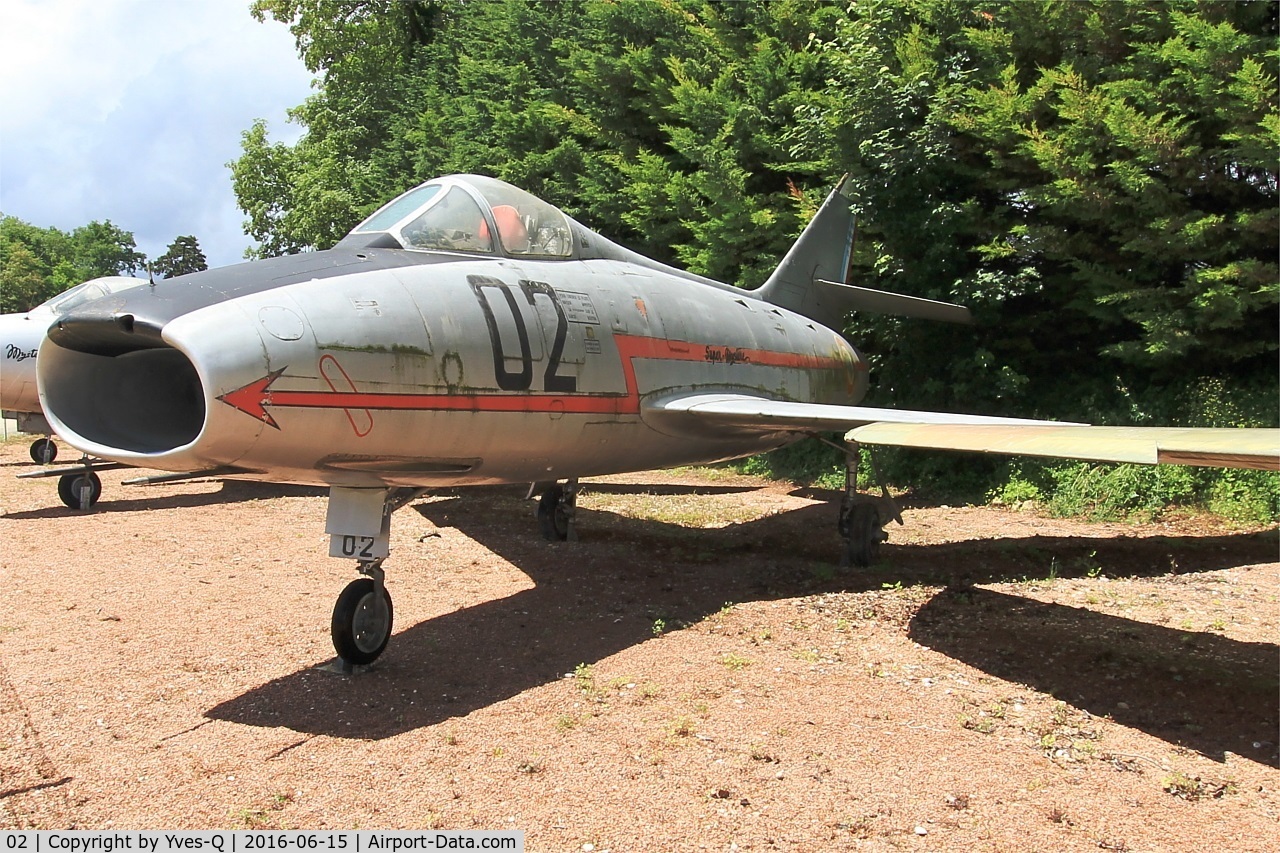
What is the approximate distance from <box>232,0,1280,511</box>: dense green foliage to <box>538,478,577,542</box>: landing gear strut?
21.0 feet

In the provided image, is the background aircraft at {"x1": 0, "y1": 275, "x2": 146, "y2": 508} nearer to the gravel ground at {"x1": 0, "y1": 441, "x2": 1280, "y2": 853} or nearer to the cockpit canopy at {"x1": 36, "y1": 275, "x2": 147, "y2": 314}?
the cockpit canopy at {"x1": 36, "y1": 275, "x2": 147, "y2": 314}

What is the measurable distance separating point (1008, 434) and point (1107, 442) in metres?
0.83

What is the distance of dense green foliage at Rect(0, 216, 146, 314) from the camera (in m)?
75.1

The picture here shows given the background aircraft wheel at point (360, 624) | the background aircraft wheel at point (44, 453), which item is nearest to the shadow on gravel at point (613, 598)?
the background aircraft wheel at point (360, 624)

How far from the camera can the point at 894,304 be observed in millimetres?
11180

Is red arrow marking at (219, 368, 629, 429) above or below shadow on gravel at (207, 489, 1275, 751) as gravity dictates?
above

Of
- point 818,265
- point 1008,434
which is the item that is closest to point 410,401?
point 1008,434

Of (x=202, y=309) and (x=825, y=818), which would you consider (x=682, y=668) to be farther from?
(x=202, y=309)

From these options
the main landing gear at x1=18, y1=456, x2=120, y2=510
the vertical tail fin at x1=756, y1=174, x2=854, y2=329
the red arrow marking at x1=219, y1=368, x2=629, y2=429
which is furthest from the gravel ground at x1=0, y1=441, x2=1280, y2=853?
the vertical tail fin at x1=756, y1=174, x2=854, y2=329

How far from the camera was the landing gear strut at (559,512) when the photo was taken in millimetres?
9625

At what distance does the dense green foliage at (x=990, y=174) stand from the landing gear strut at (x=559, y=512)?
640 centimetres

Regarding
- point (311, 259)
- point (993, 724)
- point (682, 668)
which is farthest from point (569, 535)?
point (993, 724)

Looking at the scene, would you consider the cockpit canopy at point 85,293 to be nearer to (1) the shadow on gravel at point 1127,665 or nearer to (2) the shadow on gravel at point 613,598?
(2) the shadow on gravel at point 613,598

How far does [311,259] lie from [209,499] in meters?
8.42
